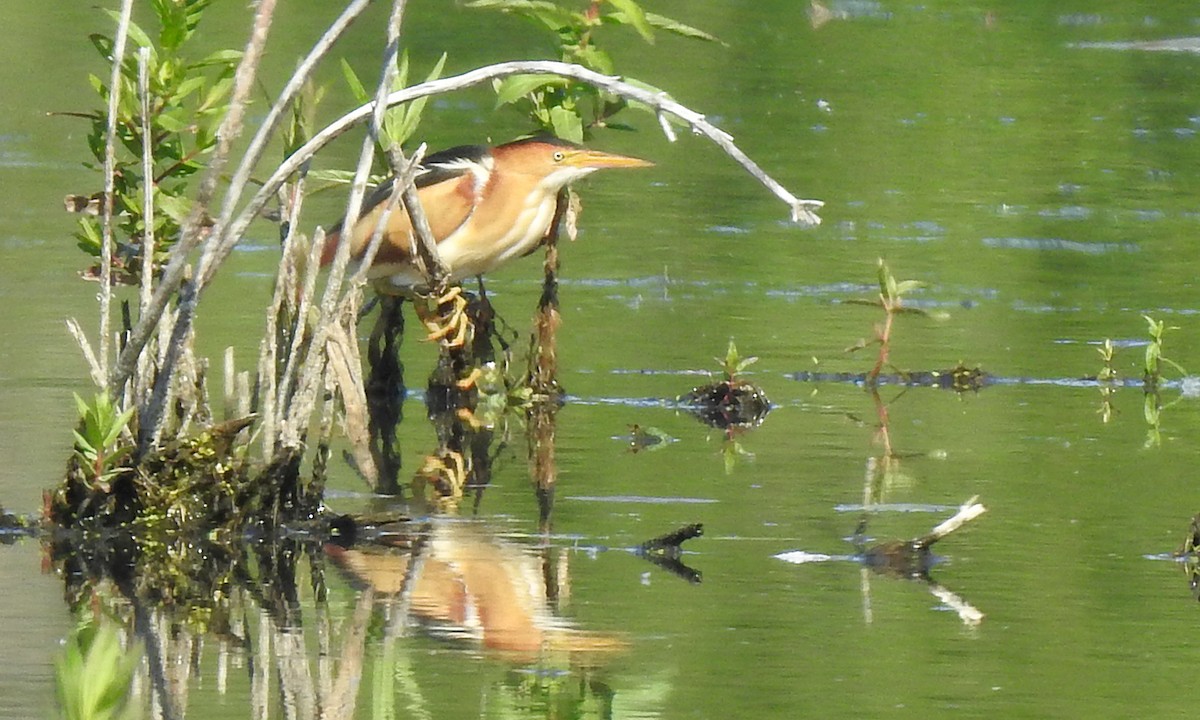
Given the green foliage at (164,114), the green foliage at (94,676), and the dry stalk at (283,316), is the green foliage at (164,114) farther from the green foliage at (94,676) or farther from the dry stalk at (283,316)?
the green foliage at (94,676)

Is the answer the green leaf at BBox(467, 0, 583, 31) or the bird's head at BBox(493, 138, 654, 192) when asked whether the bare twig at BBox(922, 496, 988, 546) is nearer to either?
the green leaf at BBox(467, 0, 583, 31)

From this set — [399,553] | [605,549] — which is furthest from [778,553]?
[399,553]

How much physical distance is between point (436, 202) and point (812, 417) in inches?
60.2

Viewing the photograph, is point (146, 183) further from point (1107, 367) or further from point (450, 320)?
point (1107, 367)

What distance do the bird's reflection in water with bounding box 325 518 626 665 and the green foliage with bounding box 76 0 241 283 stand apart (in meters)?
1.14

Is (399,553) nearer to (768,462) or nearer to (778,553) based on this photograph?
(778,553)

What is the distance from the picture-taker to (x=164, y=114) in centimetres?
755

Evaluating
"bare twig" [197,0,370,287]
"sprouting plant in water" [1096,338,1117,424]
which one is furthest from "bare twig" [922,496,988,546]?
"sprouting plant in water" [1096,338,1117,424]

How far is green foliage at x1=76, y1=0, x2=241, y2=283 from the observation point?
7348mm

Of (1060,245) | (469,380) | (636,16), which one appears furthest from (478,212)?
(1060,245)

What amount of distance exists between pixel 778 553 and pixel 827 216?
295 inches

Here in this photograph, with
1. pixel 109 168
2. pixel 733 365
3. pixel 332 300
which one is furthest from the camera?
pixel 733 365

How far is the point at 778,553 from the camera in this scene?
7.06 meters

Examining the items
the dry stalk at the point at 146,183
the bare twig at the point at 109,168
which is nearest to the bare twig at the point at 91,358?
the bare twig at the point at 109,168
